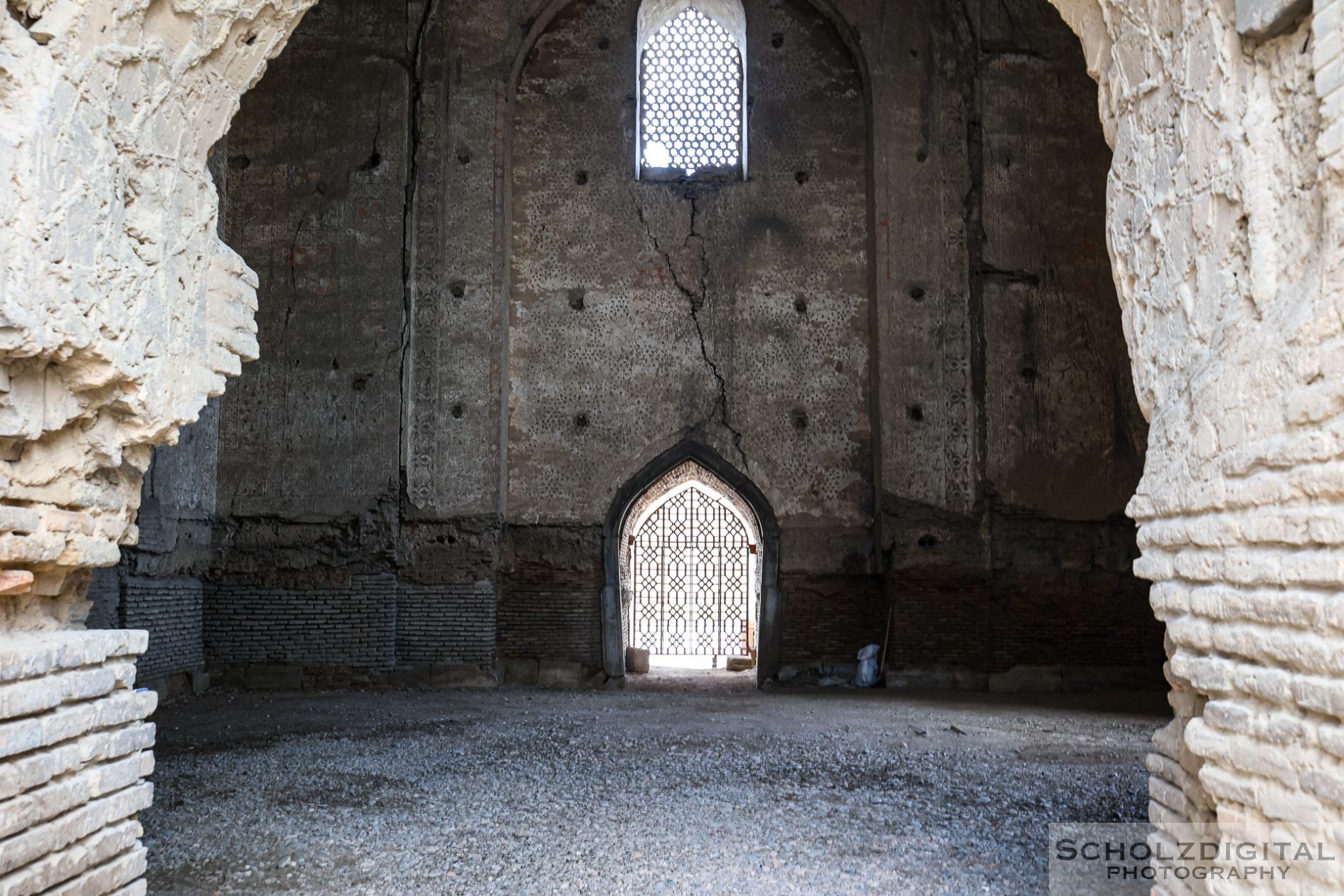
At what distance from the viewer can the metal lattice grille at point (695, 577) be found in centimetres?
1362

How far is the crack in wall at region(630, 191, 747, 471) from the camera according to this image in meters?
11.3

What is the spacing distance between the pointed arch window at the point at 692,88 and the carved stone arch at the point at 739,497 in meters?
2.99

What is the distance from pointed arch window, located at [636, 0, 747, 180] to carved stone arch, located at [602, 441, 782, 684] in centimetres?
299

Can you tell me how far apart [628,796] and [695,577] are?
8.28 m

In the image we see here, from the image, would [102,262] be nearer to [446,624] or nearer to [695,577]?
[446,624]

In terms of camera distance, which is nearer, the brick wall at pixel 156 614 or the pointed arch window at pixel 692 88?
the brick wall at pixel 156 614

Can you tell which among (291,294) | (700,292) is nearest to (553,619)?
(700,292)

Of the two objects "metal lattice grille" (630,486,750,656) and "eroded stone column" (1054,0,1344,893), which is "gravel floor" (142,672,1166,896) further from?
"metal lattice grille" (630,486,750,656)

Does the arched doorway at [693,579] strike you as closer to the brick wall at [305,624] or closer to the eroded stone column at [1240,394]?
the brick wall at [305,624]

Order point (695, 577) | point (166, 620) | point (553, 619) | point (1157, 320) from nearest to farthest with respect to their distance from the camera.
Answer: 1. point (1157, 320)
2. point (166, 620)
3. point (553, 619)
4. point (695, 577)

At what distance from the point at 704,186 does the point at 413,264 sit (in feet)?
10.1

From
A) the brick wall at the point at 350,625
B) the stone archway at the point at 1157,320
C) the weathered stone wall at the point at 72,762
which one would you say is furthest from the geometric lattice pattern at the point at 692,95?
the weathered stone wall at the point at 72,762

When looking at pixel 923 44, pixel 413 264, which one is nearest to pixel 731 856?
pixel 413 264

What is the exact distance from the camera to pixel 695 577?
13.6m
